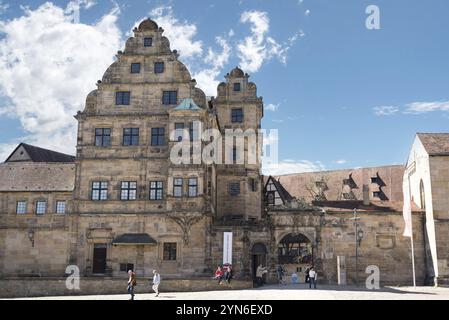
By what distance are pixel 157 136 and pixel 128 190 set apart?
408cm

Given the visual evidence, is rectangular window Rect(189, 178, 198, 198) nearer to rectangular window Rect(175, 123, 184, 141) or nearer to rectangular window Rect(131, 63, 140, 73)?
rectangular window Rect(175, 123, 184, 141)

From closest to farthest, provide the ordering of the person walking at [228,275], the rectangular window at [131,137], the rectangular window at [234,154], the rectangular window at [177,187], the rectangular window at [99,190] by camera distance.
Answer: the person walking at [228,275] < the rectangular window at [177,187] < the rectangular window at [99,190] < the rectangular window at [131,137] < the rectangular window at [234,154]

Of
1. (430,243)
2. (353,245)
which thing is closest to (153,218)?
(353,245)

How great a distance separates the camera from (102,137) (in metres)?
39.3

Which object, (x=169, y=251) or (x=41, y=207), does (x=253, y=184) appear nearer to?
(x=169, y=251)

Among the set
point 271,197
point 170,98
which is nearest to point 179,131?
point 170,98

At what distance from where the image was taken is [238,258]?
125 ft

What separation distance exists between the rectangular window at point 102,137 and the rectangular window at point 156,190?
427 centimetres

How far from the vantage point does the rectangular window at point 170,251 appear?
37.5m

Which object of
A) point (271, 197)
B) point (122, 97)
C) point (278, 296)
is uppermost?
point (122, 97)

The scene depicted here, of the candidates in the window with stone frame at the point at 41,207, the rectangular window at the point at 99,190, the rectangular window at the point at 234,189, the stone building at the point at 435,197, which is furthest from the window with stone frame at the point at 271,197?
the window with stone frame at the point at 41,207

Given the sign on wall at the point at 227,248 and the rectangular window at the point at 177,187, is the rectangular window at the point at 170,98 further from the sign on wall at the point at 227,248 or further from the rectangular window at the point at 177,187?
the sign on wall at the point at 227,248

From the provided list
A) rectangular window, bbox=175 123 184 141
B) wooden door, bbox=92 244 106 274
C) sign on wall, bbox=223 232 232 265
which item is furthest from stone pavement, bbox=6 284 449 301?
rectangular window, bbox=175 123 184 141

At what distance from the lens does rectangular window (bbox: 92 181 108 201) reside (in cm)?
3847
